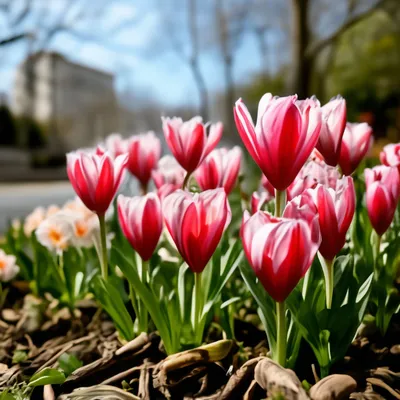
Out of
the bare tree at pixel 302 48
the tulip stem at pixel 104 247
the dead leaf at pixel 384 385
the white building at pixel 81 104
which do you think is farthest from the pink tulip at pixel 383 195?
the white building at pixel 81 104

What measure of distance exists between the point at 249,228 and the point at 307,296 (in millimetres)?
270

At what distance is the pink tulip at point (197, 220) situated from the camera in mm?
988

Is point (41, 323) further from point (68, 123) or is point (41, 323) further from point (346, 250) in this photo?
point (68, 123)

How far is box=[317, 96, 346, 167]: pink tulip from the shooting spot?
1.12 m

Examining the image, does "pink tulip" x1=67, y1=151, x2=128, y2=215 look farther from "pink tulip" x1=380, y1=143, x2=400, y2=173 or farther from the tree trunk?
the tree trunk

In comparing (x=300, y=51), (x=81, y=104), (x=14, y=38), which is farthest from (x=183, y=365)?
(x=81, y=104)

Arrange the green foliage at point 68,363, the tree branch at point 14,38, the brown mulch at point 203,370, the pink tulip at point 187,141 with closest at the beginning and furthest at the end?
the brown mulch at point 203,370, the green foliage at point 68,363, the pink tulip at point 187,141, the tree branch at point 14,38

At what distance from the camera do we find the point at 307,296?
3.54ft

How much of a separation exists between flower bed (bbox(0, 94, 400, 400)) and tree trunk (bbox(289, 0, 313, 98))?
643 cm

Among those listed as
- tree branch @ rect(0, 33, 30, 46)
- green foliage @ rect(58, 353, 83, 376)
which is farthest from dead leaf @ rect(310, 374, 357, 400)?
tree branch @ rect(0, 33, 30, 46)

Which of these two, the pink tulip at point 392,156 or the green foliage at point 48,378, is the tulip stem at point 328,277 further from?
the green foliage at point 48,378

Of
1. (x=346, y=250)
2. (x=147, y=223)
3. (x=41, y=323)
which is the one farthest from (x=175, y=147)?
(x=41, y=323)

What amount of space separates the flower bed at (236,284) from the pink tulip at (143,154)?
0.5 inches

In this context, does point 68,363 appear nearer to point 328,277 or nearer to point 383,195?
point 328,277
